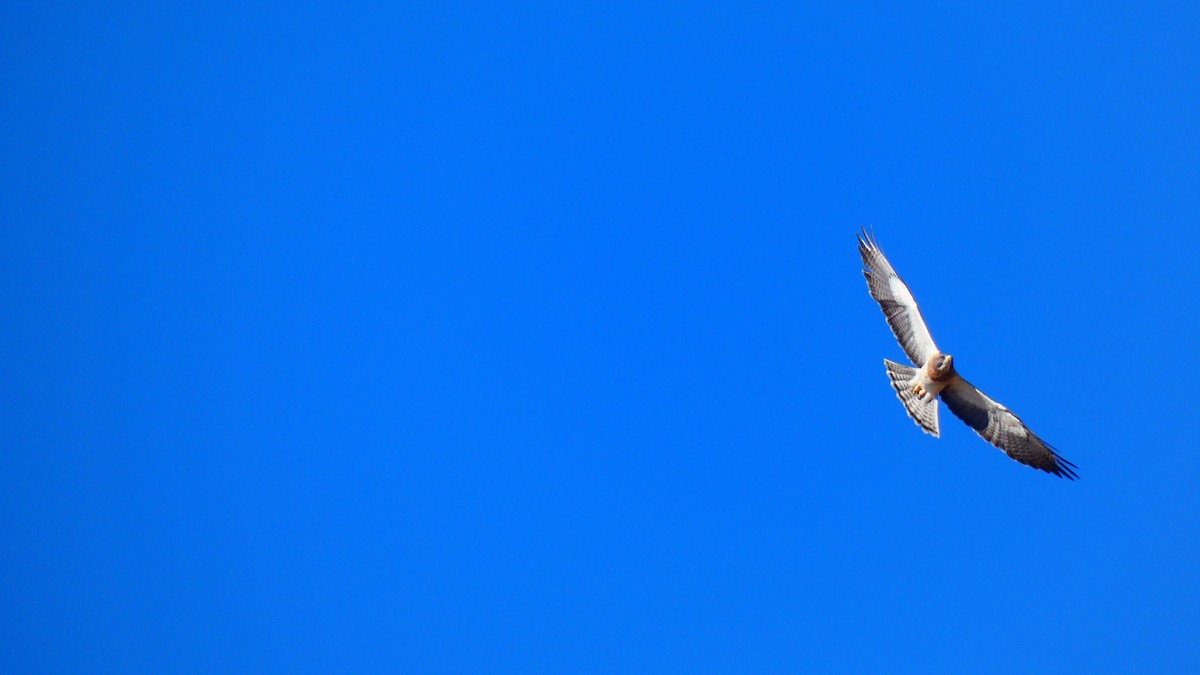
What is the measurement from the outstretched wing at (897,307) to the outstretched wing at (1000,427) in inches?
27.4

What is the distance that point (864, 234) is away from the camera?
51.2 feet

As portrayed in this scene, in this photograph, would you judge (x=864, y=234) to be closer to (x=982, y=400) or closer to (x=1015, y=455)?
(x=982, y=400)

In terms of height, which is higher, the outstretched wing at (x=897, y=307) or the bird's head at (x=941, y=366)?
the outstretched wing at (x=897, y=307)

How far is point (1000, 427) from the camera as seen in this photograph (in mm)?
15133

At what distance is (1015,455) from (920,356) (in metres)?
2.01

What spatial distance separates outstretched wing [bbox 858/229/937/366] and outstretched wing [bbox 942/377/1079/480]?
27.4 inches

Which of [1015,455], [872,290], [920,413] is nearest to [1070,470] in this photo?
[1015,455]

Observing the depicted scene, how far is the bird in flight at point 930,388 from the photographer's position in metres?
14.9

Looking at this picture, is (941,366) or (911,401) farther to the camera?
(911,401)

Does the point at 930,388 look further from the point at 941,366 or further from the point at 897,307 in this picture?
the point at 897,307

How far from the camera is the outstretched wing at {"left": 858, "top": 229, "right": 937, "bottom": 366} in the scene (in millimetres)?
15039

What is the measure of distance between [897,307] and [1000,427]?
2347 millimetres

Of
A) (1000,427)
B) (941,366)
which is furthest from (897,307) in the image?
(1000,427)

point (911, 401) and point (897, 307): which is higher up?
point (897, 307)
